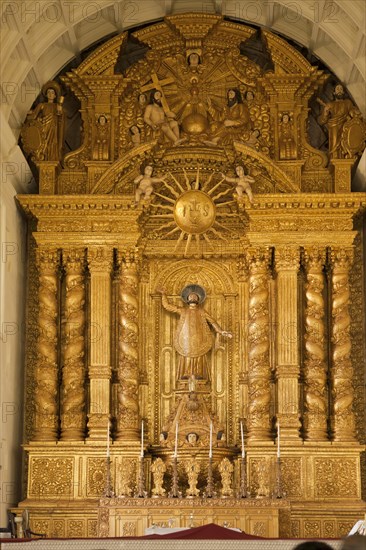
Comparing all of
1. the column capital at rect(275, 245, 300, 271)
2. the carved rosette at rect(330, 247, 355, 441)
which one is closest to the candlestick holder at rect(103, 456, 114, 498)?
the carved rosette at rect(330, 247, 355, 441)

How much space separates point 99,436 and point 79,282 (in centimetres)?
281

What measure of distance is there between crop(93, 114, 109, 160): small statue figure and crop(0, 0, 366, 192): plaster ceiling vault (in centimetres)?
135

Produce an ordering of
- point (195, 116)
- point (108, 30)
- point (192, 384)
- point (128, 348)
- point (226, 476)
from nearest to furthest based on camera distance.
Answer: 1. point (226, 476)
2. point (192, 384)
3. point (128, 348)
4. point (195, 116)
5. point (108, 30)

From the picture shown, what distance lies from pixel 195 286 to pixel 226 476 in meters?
3.81

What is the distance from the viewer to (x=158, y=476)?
2062 cm

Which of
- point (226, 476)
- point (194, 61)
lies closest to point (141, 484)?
point (226, 476)

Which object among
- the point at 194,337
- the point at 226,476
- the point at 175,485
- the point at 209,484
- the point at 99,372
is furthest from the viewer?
the point at 194,337

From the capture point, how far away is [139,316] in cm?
2264

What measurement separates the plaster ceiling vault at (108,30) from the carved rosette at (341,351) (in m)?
1.81

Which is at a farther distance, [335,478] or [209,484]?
[335,478]

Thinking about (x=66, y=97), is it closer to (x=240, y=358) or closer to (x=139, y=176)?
(x=139, y=176)

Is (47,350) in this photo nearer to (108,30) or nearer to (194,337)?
(194,337)

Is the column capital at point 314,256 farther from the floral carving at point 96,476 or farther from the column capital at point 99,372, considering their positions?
the floral carving at point 96,476

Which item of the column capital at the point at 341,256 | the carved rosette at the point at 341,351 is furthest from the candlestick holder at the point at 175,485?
the column capital at the point at 341,256
